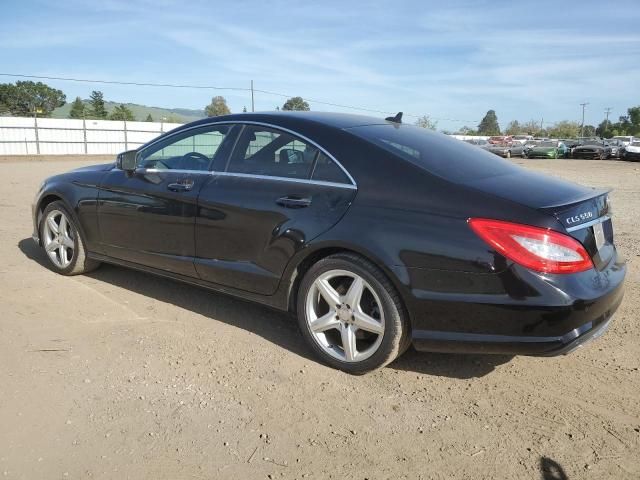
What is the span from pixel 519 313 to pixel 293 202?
4.84 feet

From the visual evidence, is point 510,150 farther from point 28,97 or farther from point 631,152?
point 28,97

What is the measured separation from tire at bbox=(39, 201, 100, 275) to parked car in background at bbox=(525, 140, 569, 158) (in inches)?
1604

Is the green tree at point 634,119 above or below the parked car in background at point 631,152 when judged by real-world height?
above

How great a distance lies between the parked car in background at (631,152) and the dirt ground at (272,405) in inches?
1418

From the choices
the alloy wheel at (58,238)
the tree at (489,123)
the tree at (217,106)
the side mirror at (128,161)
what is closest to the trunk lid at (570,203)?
the side mirror at (128,161)

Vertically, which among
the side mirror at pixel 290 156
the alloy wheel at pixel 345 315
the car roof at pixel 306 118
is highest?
the car roof at pixel 306 118

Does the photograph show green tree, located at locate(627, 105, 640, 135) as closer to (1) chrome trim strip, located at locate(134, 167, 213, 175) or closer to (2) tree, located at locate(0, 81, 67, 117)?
(2) tree, located at locate(0, 81, 67, 117)

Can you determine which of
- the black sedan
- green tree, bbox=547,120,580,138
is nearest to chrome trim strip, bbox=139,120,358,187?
the black sedan

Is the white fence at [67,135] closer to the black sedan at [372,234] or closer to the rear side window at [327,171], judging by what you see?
the black sedan at [372,234]

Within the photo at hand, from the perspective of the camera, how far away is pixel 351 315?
3.12 m

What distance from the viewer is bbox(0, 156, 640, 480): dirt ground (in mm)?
2367

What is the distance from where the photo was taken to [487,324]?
273 cm

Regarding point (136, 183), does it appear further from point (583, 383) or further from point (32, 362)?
point (583, 383)

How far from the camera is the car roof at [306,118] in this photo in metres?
3.56
